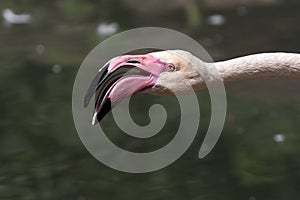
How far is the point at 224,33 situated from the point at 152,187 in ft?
6.12

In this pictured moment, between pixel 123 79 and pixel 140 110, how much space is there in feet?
5.82

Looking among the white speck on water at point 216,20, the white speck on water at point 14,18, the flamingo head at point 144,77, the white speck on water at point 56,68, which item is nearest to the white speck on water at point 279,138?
the white speck on water at point 56,68

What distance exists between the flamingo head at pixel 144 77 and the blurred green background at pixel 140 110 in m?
1.07

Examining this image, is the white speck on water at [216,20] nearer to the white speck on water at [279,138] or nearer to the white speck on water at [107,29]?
the white speck on water at [107,29]

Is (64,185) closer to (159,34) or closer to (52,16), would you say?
(159,34)

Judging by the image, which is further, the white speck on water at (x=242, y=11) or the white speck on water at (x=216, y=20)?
the white speck on water at (x=242, y=11)

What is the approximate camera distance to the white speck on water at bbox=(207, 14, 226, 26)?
484 centimetres

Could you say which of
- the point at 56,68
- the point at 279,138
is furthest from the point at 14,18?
the point at 279,138

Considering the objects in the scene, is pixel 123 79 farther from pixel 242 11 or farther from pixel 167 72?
pixel 242 11

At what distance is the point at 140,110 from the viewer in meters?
3.63

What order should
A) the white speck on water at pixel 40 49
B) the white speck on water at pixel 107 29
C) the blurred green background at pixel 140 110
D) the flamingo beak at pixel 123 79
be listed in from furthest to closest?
the white speck on water at pixel 107 29 → the white speck on water at pixel 40 49 → the blurred green background at pixel 140 110 → the flamingo beak at pixel 123 79

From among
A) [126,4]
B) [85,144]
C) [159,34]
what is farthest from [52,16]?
[85,144]

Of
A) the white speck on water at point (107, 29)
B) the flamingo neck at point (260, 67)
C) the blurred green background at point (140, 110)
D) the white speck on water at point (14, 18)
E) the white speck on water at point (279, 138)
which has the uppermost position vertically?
the flamingo neck at point (260, 67)

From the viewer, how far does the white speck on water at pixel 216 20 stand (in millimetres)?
4840
